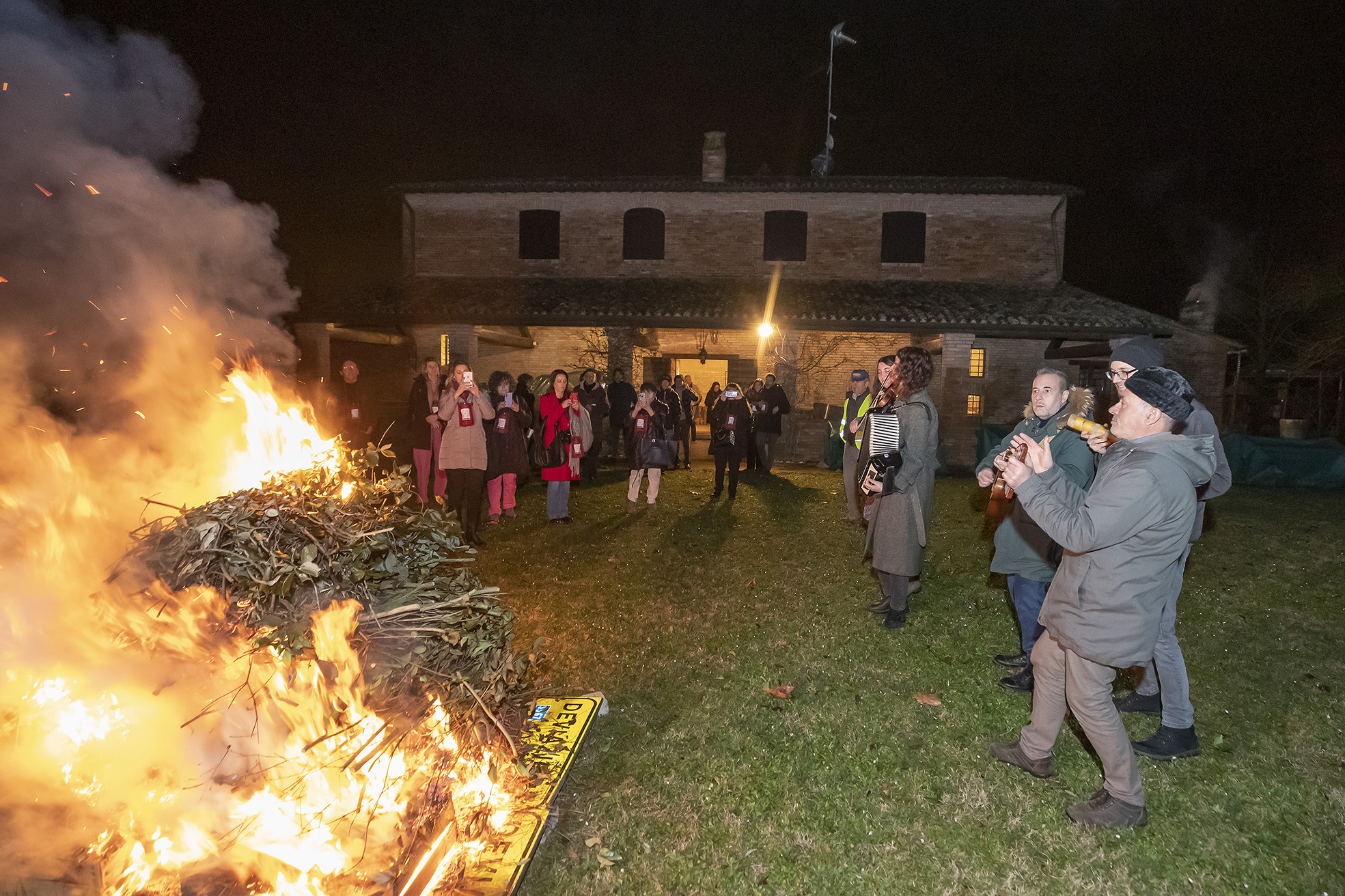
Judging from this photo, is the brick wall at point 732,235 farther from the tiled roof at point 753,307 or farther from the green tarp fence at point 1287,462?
the green tarp fence at point 1287,462

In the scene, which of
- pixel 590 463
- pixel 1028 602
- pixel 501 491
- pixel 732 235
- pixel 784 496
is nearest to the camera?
pixel 1028 602

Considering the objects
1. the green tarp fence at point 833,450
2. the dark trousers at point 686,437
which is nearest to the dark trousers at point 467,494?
the dark trousers at point 686,437

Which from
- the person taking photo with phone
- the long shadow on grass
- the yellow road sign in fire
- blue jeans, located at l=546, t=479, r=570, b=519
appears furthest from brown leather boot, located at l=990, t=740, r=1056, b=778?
blue jeans, located at l=546, t=479, r=570, b=519

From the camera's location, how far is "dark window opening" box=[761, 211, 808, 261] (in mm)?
18578

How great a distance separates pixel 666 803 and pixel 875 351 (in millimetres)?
17451

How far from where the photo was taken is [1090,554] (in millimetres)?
2891

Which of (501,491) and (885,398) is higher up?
(885,398)

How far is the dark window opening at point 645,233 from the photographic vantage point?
19.0 meters

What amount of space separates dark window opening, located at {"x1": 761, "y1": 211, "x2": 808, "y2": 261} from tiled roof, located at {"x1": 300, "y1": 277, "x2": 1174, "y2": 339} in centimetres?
88

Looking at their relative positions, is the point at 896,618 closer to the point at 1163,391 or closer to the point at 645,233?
the point at 1163,391

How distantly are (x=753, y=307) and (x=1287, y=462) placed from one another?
11353 mm

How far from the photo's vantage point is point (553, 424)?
833 cm

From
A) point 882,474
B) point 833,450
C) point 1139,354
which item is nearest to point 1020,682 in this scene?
point 882,474

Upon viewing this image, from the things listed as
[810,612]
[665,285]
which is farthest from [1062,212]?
[810,612]
